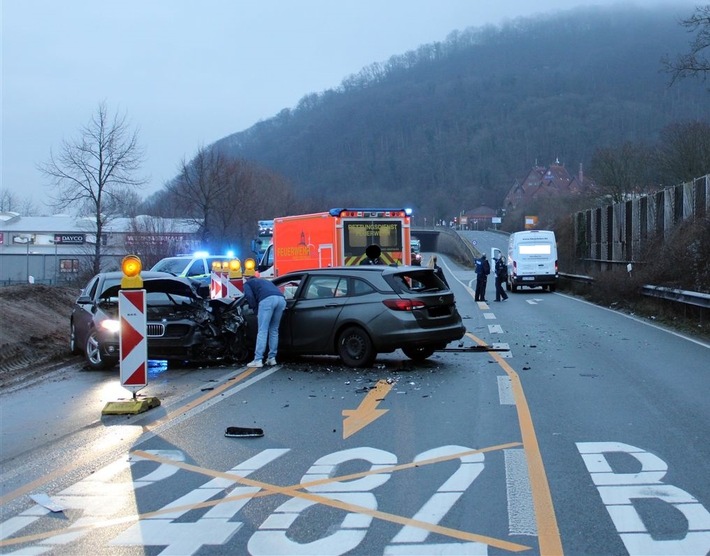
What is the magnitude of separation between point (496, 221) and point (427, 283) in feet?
389

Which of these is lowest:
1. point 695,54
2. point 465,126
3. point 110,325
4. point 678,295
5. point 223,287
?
point 678,295

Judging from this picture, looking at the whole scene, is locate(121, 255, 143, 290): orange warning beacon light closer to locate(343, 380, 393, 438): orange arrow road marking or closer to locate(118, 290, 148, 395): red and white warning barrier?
locate(118, 290, 148, 395): red and white warning barrier

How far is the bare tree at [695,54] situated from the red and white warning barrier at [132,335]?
19.8 meters

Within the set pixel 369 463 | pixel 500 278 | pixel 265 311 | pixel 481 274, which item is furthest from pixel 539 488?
→ pixel 500 278

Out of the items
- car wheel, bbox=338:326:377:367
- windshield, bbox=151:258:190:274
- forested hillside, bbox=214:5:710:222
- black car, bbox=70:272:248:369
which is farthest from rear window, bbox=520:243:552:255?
forested hillside, bbox=214:5:710:222

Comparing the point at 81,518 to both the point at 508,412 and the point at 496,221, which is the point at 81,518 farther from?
the point at 496,221

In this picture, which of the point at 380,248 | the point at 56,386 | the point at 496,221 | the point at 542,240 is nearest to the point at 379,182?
the point at 496,221

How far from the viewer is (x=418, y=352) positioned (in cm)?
1284

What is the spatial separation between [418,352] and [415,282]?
128 centimetres

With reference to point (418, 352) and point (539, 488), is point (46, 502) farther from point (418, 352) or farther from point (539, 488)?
point (418, 352)

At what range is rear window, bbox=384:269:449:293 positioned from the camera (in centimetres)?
1196

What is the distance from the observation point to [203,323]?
1260 cm

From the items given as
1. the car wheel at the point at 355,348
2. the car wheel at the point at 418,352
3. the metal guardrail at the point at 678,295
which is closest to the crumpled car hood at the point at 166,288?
the car wheel at the point at 355,348

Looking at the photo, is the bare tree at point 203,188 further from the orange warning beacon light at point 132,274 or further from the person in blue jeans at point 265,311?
the orange warning beacon light at point 132,274
